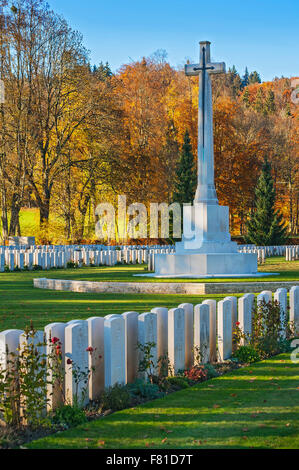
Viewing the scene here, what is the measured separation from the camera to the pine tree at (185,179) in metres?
39.3

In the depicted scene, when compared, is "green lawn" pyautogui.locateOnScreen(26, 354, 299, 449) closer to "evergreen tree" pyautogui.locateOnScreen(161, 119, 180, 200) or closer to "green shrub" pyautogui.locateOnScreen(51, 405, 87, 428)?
"green shrub" pyautogui.locateOnScreen(51, 405, 87, 428)

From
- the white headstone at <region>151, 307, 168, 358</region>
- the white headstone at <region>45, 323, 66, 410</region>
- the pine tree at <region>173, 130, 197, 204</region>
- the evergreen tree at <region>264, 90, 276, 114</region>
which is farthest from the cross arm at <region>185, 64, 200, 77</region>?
the evergreen tree at <region>264, 90, 276, 114</region>

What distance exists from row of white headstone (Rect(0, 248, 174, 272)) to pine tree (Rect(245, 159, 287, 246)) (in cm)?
1118

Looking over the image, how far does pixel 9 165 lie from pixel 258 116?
95.8ft

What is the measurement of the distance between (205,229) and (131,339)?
14472 mm

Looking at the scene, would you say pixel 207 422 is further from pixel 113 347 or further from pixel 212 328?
pixel 212 328

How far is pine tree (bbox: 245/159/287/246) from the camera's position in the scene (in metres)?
38.2

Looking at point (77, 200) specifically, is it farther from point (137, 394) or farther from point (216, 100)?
point (137, 394)

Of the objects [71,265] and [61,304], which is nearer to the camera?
[61,304]

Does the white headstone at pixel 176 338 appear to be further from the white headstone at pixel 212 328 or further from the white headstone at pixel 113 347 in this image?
the white headstone at pixel 113 347

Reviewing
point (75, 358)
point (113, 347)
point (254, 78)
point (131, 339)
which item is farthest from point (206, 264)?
point (254, 78)

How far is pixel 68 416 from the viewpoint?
464cm

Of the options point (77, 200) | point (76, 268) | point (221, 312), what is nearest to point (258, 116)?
point (77, 200)

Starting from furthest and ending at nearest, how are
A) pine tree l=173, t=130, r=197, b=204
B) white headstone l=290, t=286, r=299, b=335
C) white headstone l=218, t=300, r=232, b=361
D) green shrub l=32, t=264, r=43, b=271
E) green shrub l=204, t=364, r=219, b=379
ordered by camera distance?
pine tree l=173, t=130, r=197, b=204 → green shrub l=32, t=264, r=43, b=271 → white headstone l=290, t=286, r=299, b=335 → white headstone l=218, t=300, r=232, b=361 → green shrub l=204, t=364, r=219, b=379
